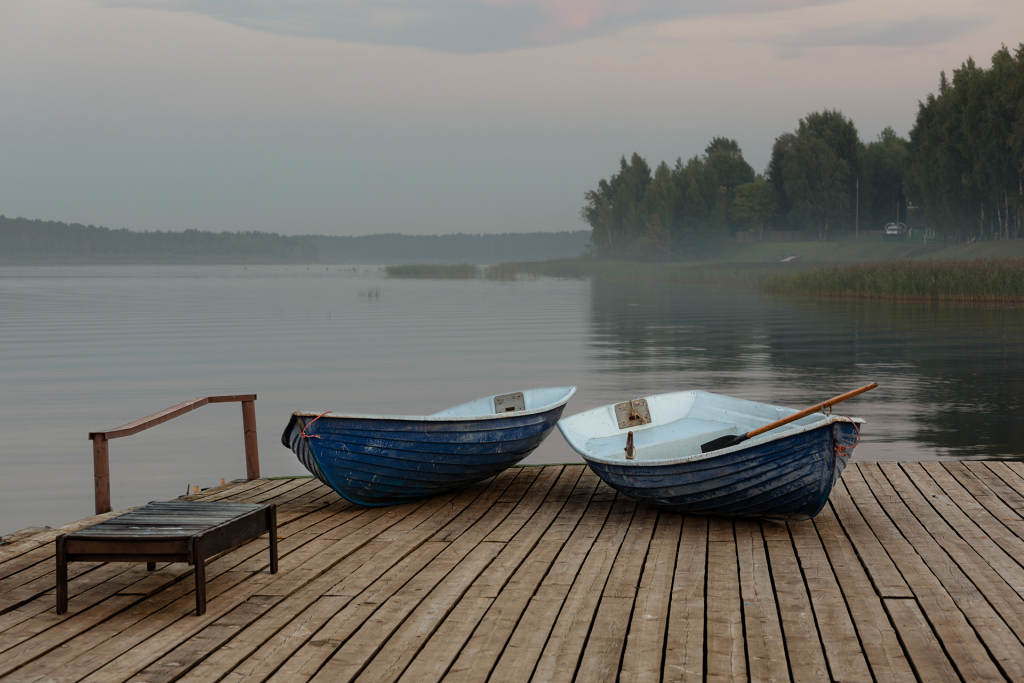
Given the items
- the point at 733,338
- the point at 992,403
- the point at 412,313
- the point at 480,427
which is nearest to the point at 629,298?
the point at 412,313

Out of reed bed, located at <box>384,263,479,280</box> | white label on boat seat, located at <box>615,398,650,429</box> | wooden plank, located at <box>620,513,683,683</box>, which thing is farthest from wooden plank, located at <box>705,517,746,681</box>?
reed bed, located at <box>384,263,479,280</box>

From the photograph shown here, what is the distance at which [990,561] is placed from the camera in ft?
17.6

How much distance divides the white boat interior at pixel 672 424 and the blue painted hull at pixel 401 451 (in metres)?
0.64

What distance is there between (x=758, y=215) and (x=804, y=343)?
76516 mm

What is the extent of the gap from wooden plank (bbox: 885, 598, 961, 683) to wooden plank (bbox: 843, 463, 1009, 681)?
0.13ft

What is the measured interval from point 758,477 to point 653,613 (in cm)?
174

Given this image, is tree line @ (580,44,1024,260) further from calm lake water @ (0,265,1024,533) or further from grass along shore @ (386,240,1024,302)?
calm lake water @ (0,265,1024,533)

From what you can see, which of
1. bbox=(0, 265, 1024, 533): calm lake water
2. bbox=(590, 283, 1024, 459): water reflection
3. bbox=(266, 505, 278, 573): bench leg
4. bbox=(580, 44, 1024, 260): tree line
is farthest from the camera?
bbox=(580, 44, 1024, 260): tree line

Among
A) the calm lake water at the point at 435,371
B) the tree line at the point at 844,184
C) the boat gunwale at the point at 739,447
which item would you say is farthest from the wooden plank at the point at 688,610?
the tree line at the point at 844,184

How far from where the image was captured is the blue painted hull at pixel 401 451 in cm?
654

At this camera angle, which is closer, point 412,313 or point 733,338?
point 733,338

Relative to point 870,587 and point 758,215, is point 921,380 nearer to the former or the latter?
point 870,587

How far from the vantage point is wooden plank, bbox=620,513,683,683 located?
153 inches

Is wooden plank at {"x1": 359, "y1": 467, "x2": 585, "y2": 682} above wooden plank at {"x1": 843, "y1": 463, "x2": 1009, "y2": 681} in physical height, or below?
above
